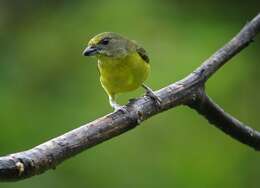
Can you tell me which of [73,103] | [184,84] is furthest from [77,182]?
[184,84]

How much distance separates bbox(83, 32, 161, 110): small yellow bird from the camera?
3326mm

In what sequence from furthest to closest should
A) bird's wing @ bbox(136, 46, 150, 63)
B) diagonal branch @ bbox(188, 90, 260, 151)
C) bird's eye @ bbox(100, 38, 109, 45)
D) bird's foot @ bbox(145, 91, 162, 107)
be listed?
1. bird's wing @ bbox(136, 46, 150, 63)
2. bird's eye @ bbox(100, 38, 109, 45)
3. diagonal branch @ bbox(188, 90, 260, 151)
4. bird's foot @ bbox(145, 91, 162, 107)

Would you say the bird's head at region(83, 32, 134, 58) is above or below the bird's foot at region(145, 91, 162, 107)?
below

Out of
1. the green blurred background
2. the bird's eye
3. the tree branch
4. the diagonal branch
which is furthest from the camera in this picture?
the green blurred background

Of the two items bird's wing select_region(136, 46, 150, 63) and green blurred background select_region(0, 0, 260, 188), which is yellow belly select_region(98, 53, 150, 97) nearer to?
bird's wing select_region(136, 46, 150, 63)

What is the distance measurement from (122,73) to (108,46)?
144 mm

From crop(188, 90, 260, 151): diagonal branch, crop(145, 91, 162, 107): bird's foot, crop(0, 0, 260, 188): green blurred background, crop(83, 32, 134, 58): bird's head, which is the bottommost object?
crop(0, 0, 260, 188): green blurred background

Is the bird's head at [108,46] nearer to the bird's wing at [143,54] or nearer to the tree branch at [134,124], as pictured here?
the bird's wing at [143,54]

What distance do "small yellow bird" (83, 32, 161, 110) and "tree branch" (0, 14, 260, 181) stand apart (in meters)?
0.40

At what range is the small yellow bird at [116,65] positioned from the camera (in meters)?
3.33

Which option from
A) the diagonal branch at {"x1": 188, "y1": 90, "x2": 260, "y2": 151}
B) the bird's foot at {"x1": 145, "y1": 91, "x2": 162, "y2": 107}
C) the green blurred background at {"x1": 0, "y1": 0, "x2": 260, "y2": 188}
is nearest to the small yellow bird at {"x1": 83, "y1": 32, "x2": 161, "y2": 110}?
the diagonal branch at {"x1": 188, "y1": 90, "x2": 260, "y2": 151}

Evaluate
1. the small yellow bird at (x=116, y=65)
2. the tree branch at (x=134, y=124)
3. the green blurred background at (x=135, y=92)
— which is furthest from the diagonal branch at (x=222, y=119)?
the green blurred background at (x=135, y=92)

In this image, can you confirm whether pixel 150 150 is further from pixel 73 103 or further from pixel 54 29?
pixel 54 29

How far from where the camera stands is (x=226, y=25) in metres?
6.05
